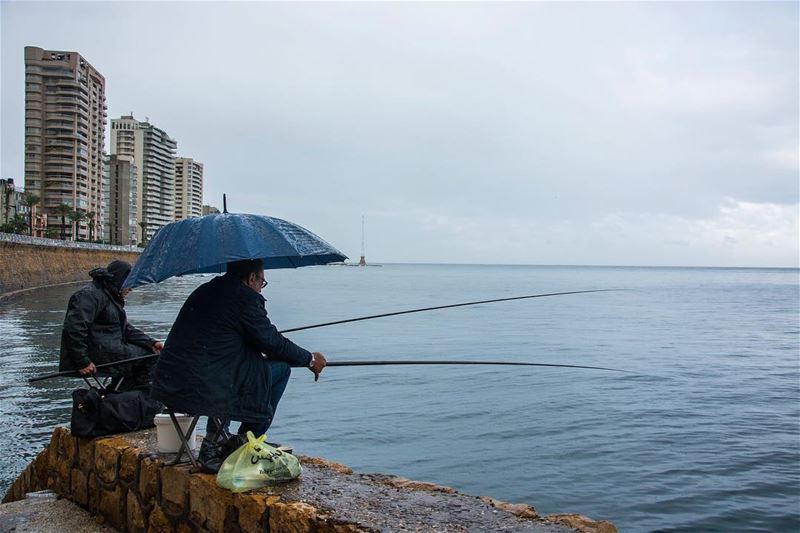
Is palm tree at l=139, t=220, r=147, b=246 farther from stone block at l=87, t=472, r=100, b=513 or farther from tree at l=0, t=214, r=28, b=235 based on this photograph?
stone block at l=87, t=472, r=100, b=513

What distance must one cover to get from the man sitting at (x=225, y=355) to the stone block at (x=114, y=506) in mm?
954

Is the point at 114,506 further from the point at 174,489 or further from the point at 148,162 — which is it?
the point at 148,162

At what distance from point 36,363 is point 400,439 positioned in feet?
32.4

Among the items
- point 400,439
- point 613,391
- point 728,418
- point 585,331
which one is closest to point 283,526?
point 400,439

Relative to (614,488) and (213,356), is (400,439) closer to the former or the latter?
(614,488)

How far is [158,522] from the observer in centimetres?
411

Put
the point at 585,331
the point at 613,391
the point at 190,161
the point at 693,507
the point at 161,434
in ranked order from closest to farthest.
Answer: the point at 161,434
the point at 693,507
the point at 613,391
the point at 585,331
the point at 190,161

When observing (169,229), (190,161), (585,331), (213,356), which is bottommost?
(585,331)

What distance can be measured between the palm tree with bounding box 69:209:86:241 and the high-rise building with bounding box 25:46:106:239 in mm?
601

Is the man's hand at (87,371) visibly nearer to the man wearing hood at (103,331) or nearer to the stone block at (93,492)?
the man wearing hood at (103,331)

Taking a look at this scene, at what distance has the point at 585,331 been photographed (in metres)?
31.6

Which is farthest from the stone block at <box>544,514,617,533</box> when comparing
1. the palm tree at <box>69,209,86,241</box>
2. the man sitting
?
the palm tree at <box>69,209,86,241</box>

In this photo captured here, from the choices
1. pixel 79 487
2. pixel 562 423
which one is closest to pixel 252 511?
pixel 79 487

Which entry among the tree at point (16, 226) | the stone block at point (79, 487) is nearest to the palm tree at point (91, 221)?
the tree at point (16, 226)
